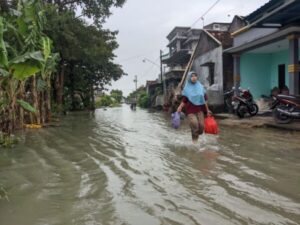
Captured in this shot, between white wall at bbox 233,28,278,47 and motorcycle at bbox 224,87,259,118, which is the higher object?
white wall at bbox 233,28,278,47

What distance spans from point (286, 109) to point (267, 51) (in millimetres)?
7794

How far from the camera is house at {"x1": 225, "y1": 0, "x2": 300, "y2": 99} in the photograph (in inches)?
557

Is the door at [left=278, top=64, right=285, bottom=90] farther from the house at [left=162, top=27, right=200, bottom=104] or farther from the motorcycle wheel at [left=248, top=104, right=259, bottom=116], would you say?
the house at [left=162, top=27, right=200, bottom=104]

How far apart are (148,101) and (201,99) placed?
43251 millimetres

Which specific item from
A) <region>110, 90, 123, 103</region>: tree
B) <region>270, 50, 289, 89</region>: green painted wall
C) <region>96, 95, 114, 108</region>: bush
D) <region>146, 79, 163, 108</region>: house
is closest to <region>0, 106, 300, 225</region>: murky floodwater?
<region>270, 50, 289, 89</region>: green painted wall

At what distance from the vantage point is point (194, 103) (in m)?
9.30

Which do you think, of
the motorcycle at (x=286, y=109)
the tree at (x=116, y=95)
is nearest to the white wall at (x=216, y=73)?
the motorcycle at (x=286, y=109)

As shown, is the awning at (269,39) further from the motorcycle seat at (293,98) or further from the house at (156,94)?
the house at (156,94)

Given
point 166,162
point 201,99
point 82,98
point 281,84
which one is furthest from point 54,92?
point 166,162

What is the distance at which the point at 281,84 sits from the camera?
65.6 feet

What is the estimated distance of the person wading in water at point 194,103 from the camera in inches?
365

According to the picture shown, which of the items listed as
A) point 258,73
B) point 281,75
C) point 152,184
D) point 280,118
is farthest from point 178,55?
point 152,184

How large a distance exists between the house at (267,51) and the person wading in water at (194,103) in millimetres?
5742

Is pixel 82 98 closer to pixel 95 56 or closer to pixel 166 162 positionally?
pixel 95 56
